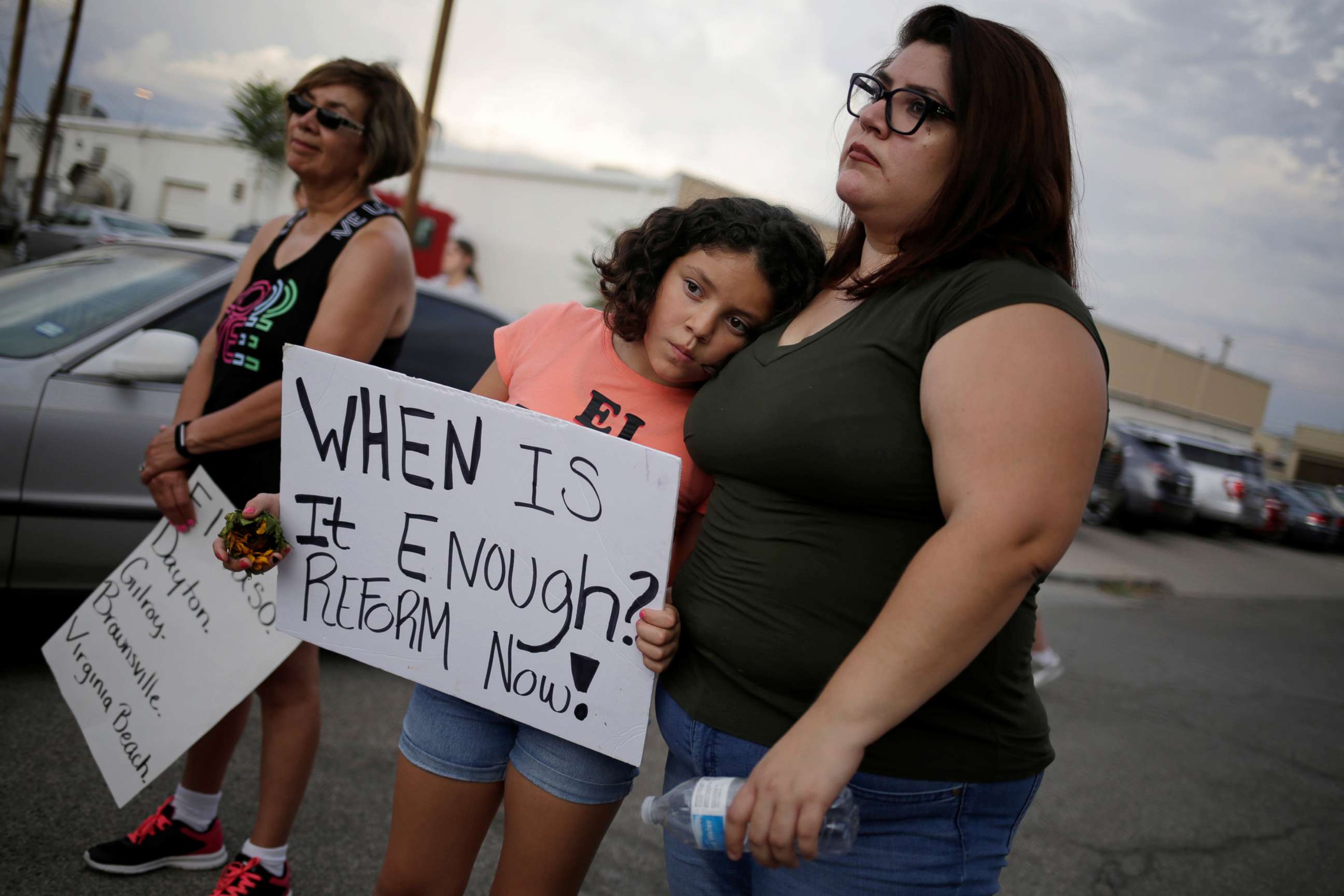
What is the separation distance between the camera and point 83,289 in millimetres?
3371

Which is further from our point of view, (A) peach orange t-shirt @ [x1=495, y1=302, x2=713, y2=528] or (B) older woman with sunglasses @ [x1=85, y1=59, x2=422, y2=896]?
(B) older woman with sunglasses @ [x1=85, y1=59, x2=422, y2=896]

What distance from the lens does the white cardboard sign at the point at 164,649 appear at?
6.69 feet

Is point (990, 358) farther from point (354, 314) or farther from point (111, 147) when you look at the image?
point (111, 147)

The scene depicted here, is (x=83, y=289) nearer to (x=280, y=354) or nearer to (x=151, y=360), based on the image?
(x=151, y=360)

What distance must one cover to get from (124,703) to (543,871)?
1221 millimetres

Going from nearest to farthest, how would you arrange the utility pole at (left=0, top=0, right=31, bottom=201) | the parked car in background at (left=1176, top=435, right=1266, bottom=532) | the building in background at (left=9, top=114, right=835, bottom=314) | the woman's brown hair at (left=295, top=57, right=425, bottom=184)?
the woman's brown hair at (left=295, top=57, right=425, bottom=184) < the utility pole at (left=0, top=0, right=31, bottom=201) < the building in background at (left=9, top=114, right=835, bottom=314) < the parked car in background at (left=1176, top=435, right=1266, bottom=532)

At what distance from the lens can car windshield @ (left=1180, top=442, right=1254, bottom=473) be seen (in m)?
16.1

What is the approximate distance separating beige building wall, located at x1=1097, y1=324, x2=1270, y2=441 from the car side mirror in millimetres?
29737

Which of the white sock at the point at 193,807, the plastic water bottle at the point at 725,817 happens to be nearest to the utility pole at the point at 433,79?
the white sock at the point at 193,807

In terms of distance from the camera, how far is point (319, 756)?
10.4 feet

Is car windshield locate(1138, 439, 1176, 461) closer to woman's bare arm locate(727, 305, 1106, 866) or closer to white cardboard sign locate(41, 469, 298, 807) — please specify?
white cardboard sign locate(41, 469, 298, 807)

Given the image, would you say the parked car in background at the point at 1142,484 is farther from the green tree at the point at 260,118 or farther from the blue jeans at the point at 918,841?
the blue jeans at the point at 918,841

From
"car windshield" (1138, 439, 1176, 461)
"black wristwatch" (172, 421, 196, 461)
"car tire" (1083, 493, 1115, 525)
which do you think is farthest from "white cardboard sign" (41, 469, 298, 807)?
"car windshield" (1138, 439, 1176, 461)

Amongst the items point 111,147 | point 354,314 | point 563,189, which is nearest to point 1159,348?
point 563,189
